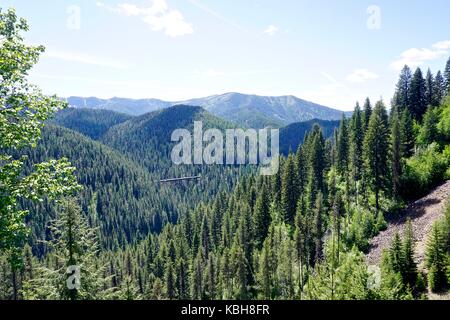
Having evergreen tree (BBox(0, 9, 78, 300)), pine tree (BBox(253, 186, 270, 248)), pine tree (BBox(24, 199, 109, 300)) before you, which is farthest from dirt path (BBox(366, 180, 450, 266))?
evergreen tree (BBox(0, 9, 78, 300))

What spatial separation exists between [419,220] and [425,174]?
38.2ft

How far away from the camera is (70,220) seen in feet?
59.1

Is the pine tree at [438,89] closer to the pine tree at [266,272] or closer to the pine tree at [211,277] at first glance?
the pine tree at [266,272]

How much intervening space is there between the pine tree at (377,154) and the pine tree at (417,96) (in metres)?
29.9

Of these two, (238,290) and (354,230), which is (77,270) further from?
(238,290)

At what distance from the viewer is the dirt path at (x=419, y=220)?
147ft

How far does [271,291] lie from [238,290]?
23.6 feet

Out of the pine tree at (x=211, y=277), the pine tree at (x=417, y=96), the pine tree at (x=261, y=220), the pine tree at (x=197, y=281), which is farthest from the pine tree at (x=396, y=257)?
the pine tree at (x=417, y=96)

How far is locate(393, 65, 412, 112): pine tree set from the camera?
8544 cm

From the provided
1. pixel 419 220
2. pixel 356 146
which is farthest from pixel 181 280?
pixel 419 220

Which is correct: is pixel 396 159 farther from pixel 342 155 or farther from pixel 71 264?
pixel 71 264

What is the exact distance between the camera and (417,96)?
276ft
